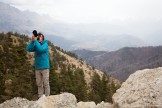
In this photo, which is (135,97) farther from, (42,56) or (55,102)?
(42,56)

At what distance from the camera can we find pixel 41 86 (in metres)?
17.0

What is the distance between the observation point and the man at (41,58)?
15.9 m

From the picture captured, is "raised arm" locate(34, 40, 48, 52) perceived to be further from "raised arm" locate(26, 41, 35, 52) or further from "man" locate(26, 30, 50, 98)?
"raised arm" locate(26, 41, 35, 52)

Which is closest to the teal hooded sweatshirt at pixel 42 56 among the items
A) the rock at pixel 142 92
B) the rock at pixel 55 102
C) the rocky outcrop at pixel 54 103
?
the rocky outcrop at pixel 54 103

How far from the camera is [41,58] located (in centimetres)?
1662

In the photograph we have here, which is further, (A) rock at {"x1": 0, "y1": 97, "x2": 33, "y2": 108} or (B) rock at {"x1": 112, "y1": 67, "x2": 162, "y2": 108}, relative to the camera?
(A) rock at {"x1": 0, "y1": 97, "x2": 33, "y2": 108}

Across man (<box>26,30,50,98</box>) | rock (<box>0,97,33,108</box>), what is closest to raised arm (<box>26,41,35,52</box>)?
man (<box>26,30,50,98</box>)

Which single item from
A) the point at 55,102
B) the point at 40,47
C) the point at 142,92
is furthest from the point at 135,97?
the point at 40,47

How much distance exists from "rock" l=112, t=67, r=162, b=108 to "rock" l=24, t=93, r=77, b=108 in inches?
79.1

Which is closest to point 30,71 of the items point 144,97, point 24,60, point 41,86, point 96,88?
point 24,60

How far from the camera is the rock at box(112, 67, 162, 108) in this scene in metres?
12.6

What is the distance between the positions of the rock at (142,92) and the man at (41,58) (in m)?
4.56

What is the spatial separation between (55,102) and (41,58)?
3605 millimetres

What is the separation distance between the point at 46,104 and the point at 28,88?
46.3 meters
